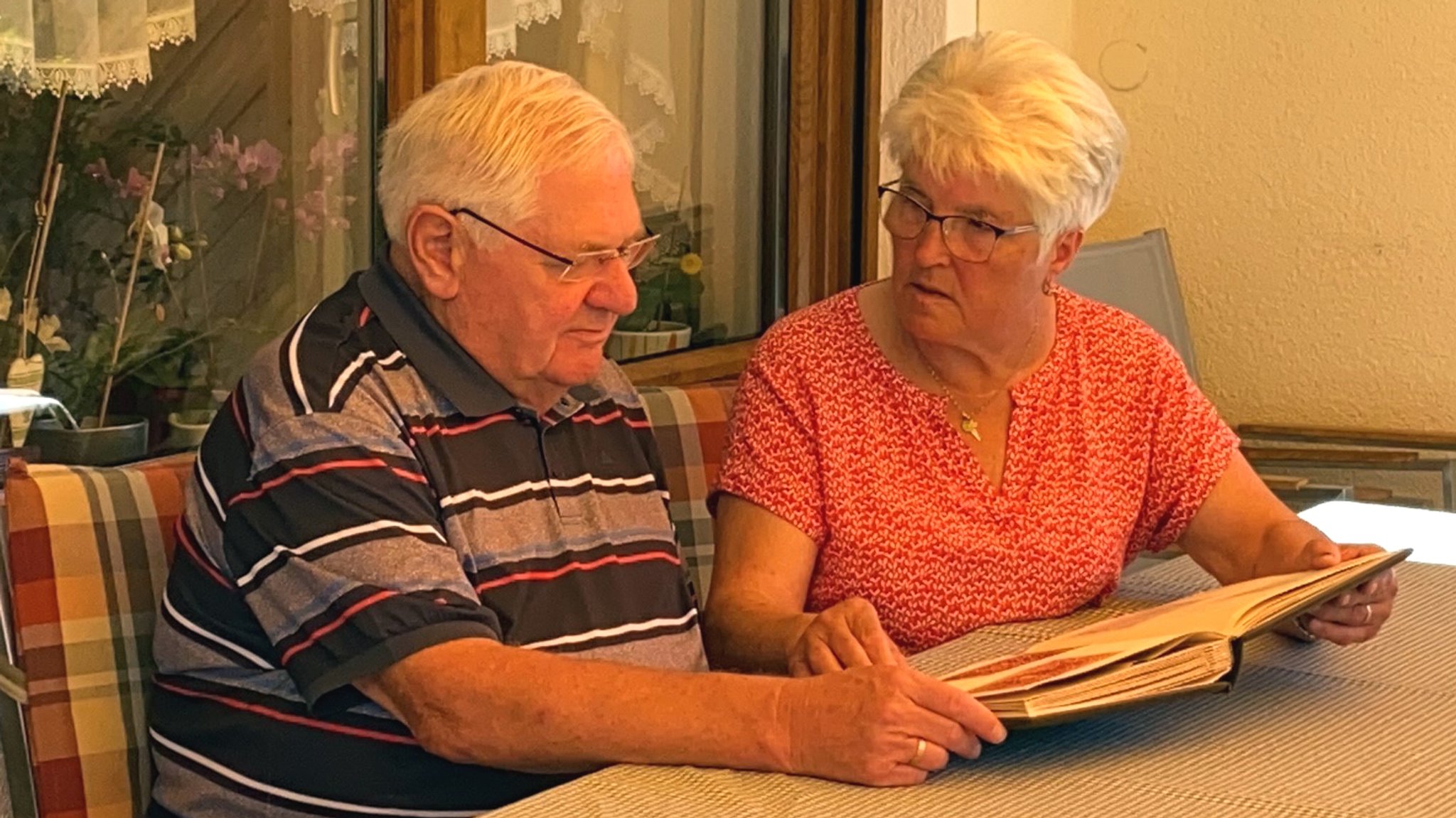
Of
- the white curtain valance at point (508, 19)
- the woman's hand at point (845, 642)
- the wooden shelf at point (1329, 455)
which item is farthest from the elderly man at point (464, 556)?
the wooden shelf at point (1329, 455)

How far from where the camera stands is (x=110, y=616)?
5.14ft

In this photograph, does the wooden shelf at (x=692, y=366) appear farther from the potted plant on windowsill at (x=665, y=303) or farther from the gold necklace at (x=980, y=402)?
the gold necklace at (x=980, y=402)

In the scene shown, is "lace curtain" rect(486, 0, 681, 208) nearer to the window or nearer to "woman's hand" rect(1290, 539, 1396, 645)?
the window

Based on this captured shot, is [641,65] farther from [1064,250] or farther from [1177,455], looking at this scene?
[1177,455]

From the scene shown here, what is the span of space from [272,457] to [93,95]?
3.04 ft

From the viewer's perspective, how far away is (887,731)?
1.27 metres

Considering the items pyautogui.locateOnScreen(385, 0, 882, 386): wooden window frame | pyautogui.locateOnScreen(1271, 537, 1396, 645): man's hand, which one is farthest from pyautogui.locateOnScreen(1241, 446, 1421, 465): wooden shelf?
pyautogui.locateOnScreen(1271, 537, 1396, 645): man's hand

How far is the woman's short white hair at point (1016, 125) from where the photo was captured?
5.85 feet

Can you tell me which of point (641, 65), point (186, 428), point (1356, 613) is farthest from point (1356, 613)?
point (641, 65)

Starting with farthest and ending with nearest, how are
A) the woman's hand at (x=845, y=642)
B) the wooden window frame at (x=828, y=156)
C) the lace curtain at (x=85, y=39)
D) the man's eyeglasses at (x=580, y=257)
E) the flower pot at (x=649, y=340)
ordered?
1. the wooden window frame at (x=828, y=156)
2. the flower pot at (x=649, y=340)
3. the lace curtain at (x=85, y=39)
4. the man's eyeglasses at (x=580, y=257)
5. the woman's hand at (x=845, y=642)

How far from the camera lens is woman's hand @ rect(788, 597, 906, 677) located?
147 cm

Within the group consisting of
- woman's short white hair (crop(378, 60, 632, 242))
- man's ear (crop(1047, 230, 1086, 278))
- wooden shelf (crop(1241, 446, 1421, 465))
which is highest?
woman's short white hair (crop(378, 60, 632, 242))

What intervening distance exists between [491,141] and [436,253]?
4.5 inches

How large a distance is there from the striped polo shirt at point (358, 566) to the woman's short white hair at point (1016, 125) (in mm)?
482
